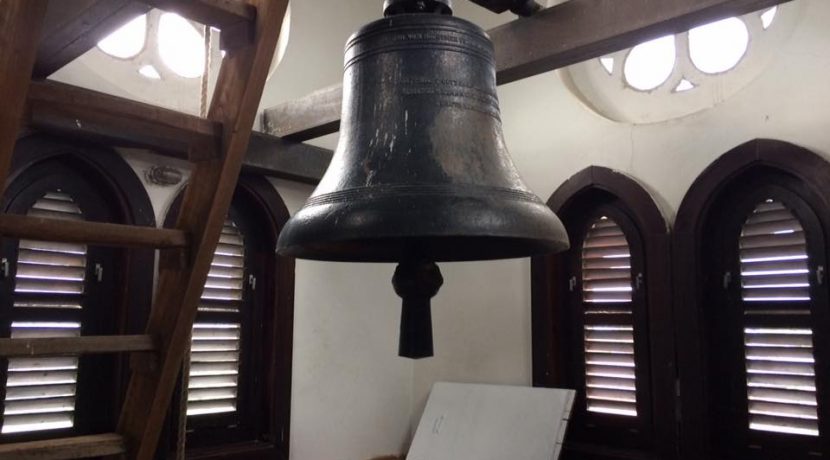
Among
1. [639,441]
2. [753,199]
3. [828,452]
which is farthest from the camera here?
[639,441]

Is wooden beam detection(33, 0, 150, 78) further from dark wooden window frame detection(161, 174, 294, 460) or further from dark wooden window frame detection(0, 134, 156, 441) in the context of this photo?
dark wooden window frame detection(161, 174, 294, 460)

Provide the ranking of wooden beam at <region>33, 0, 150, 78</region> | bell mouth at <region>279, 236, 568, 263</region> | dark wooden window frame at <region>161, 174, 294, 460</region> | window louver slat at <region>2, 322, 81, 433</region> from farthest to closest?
dark wooden window frame at <region>161, 174, 294, 460</region> < window louver slat at <region>2, 322, 81, 433</region> < wooden beam at <region>33, 0, 150, 78</region> < bell mouth at <region>279, 236, 568, 263</region>

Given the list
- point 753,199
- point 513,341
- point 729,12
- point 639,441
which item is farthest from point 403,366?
point 729,12

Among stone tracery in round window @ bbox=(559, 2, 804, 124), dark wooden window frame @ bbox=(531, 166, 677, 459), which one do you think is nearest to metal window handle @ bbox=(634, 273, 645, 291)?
dark wooden window frame @ bbox=(531, 166, 677, 459)

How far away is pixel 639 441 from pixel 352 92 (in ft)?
6.63

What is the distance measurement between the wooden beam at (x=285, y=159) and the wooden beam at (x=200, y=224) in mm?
1315

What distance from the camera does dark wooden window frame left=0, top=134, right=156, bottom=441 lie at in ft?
7.88

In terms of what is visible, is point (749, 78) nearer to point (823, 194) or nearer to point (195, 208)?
point (823, 194)

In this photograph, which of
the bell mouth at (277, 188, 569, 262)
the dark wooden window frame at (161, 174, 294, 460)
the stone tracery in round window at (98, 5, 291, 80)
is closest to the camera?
the bell mouth at (277, 188, 569, 262)

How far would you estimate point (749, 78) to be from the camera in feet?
8.61

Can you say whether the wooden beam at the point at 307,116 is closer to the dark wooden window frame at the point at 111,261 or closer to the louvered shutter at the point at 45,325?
the dark wooden window frame at the point at 111,261

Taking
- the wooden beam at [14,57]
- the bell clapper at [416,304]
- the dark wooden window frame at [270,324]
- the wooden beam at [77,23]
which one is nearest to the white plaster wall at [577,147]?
the dark wooden window frame at [270,324]

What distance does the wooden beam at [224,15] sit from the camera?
128 centimetres

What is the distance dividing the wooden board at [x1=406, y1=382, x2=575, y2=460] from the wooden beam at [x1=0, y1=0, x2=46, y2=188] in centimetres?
218
